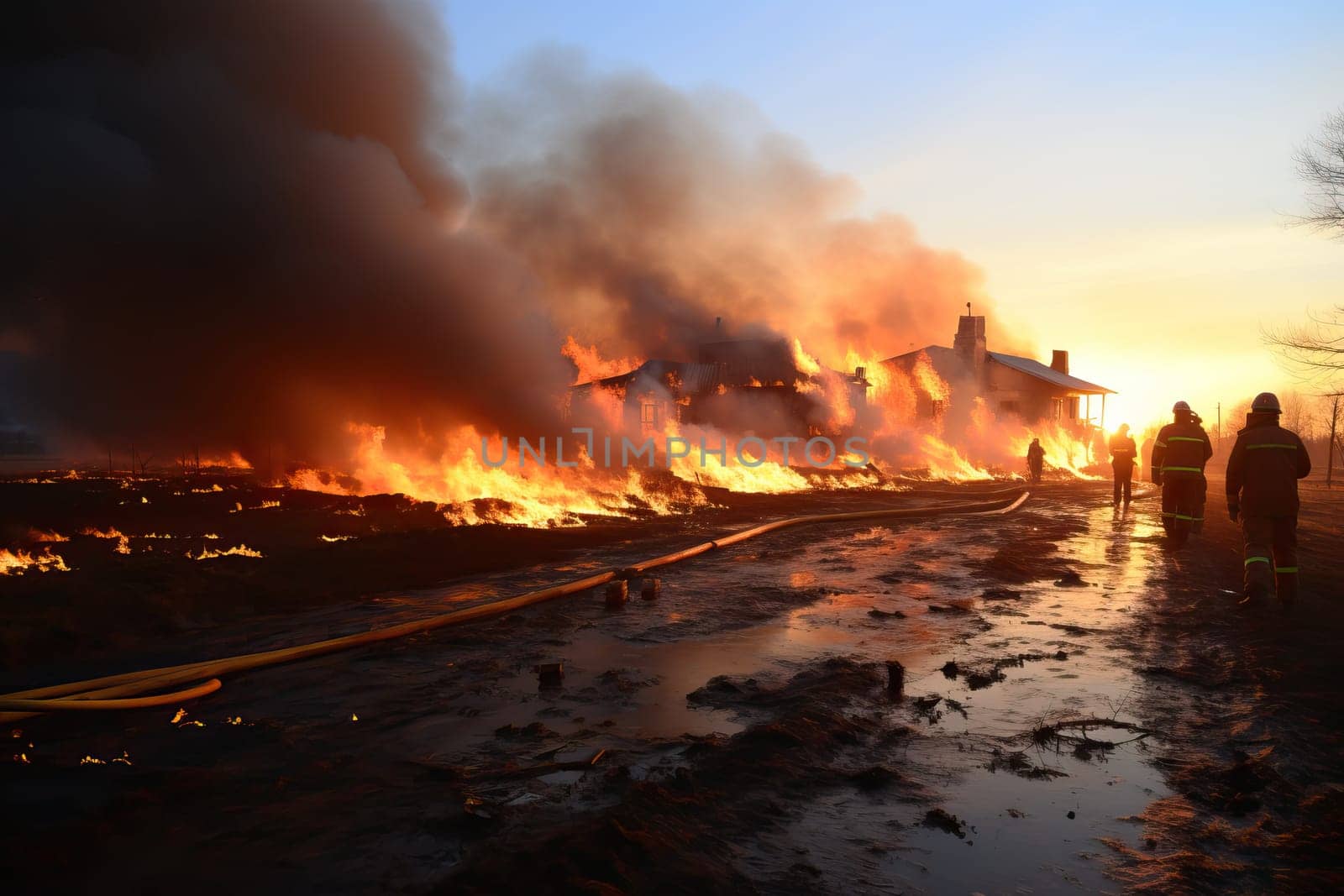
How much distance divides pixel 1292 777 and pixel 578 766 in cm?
337

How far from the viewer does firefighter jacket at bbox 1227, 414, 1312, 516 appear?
714 centimetres

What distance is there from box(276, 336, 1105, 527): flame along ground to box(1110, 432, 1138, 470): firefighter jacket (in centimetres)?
933

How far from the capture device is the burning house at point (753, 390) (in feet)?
123

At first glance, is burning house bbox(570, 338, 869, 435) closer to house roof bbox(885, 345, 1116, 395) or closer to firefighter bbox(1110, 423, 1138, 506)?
house roof bbox(885, 345, 1116, 395)

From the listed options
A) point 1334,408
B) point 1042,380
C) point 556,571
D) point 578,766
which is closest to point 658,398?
point 1042,380

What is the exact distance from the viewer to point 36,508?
1570 centimetres

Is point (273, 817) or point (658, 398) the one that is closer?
point (273, 817)

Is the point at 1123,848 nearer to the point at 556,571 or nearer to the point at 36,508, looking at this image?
the point at 556,571

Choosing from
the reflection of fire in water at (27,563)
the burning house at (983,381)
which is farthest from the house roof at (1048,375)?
the reflection of fire in water at (27,563)

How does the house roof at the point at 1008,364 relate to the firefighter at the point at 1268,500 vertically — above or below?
above

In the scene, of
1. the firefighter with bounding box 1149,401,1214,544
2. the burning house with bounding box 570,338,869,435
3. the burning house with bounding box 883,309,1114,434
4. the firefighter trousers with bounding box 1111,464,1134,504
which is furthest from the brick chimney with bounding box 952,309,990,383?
the firefighter with bounding box 1149,401,1214,544

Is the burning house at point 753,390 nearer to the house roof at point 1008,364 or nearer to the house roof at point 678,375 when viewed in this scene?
the house roof at point 678,375

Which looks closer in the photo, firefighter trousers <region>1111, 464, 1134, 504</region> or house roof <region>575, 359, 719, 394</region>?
firefighter trousers <region>1111, 464, 1134, 504</region>

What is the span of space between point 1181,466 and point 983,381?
114ft
